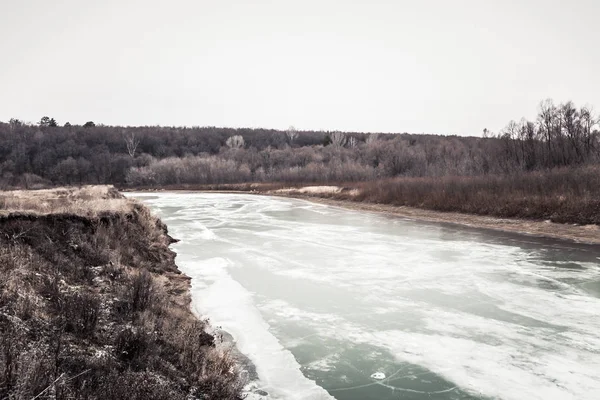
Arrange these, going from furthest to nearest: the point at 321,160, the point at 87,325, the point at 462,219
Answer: the point at 321,160 < the point at 462,219 < the point at 87,325

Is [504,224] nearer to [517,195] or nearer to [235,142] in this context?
[517,195]

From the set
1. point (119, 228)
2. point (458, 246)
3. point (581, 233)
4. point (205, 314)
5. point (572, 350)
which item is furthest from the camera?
point (581, 233)

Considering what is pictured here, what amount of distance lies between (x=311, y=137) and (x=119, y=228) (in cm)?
13166

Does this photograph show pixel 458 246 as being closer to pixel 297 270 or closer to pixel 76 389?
pixel 297 270

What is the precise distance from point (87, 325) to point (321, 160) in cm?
8743

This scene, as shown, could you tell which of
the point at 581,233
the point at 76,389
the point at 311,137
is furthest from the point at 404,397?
the point at 311,137

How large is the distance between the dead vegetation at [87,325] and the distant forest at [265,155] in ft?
63.1

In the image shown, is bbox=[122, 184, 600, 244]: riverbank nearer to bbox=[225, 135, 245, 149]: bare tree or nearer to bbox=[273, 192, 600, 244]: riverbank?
bbox=[273, 192, 600, 244]: riverbank

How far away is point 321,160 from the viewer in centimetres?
9188

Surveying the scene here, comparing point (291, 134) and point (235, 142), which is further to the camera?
point (291, 134)

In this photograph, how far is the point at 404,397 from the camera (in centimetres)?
508

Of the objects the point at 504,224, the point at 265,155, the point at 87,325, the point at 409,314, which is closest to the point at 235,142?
the point at 265,155

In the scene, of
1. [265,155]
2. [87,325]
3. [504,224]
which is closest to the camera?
[87,325]

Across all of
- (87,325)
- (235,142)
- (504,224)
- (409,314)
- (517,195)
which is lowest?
(409,314)
